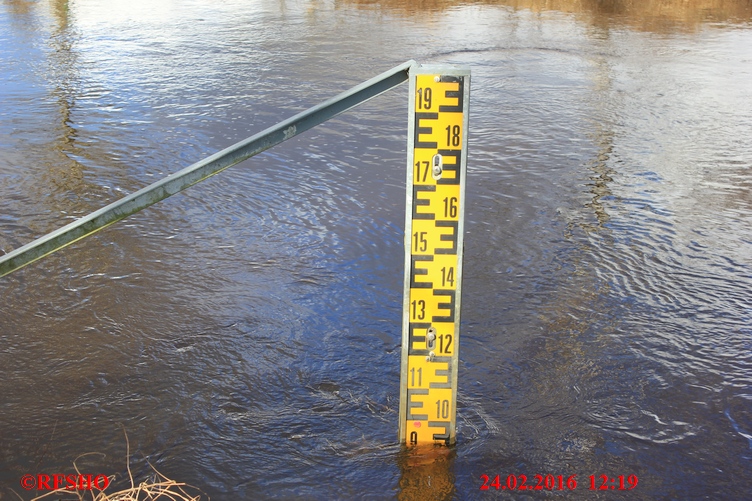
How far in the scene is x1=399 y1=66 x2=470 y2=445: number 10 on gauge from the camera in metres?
2.64

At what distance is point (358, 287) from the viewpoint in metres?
4.18

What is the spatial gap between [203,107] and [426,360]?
499 centimetres

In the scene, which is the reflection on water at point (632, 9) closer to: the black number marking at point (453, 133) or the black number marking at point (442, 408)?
the black number marking at point (453, 133)

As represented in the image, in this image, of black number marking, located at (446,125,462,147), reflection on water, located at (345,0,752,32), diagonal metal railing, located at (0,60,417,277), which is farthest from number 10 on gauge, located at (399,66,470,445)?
reflection on water, located at (345,0,752,32)

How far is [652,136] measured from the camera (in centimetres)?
652

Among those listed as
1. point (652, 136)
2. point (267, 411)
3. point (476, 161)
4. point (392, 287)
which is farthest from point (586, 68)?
point (267, 411)

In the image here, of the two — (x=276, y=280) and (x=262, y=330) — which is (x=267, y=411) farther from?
(x=276, y=280)

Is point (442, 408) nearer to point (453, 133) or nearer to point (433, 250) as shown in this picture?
point (433, 250)

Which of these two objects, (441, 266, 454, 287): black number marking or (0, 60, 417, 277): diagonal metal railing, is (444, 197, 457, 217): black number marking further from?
(0, 60, 417, 277): diagonal metal railing

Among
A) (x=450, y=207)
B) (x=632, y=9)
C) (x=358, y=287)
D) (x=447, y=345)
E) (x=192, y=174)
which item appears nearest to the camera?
(x=192, y=174)
